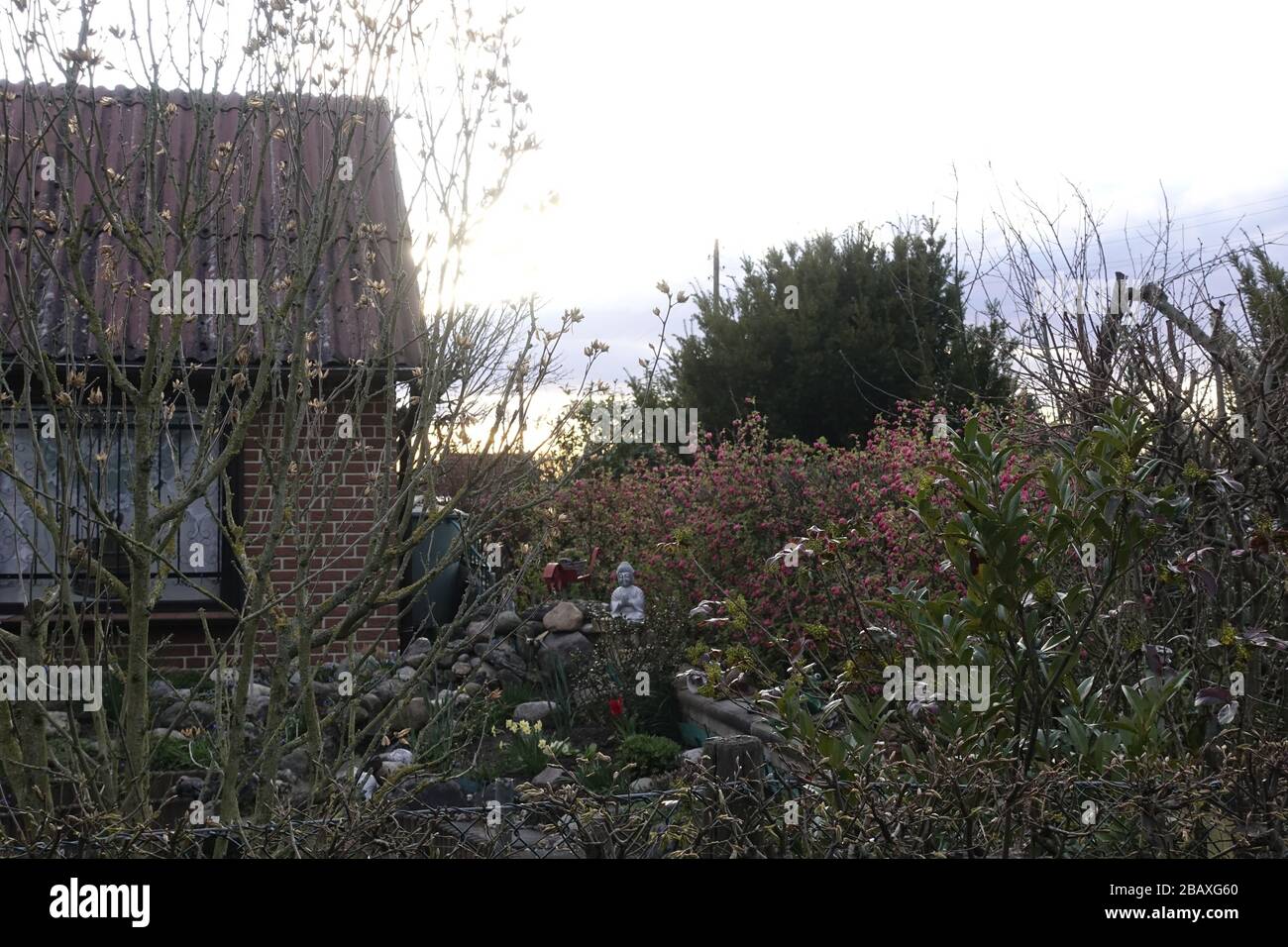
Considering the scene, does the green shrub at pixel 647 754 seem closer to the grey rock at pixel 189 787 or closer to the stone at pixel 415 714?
the stone at pixel 415 714

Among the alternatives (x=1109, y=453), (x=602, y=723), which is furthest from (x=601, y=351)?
(x=602, y=723)

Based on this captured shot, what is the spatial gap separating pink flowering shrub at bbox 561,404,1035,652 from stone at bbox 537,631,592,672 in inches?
29.8

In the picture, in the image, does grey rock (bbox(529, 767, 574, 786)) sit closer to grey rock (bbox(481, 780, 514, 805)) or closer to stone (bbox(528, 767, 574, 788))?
stone (bbox(528, 767, 574, 788))

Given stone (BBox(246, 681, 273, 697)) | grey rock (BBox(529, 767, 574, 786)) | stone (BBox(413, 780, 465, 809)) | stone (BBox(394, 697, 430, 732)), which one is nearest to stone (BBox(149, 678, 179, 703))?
stone (BBox(246, 681, 273, 697))

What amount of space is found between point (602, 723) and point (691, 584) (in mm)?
1471

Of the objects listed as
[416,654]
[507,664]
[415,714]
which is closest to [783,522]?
[507,664]

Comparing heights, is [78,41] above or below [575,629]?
above

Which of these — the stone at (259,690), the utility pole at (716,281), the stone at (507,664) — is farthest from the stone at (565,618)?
the utility pole at (716,281)

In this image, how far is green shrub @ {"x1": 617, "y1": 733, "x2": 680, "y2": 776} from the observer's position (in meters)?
6.73

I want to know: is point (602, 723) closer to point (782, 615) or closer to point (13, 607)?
point (782, 615)

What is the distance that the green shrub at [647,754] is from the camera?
673cm

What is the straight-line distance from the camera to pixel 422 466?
4160mm

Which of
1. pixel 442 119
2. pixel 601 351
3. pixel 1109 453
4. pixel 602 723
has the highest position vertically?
pixel 442 119
